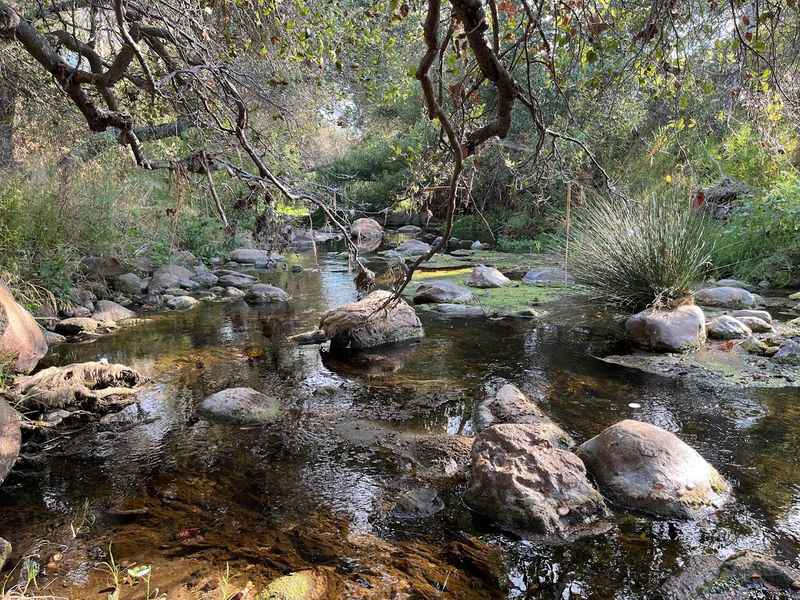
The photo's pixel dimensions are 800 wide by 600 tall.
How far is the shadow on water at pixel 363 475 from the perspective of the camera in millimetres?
2758

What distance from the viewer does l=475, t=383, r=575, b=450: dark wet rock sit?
13.3 feet

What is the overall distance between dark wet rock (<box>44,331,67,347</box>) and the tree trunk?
8.98ft

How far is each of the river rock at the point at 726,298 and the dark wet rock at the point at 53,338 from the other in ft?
27.0

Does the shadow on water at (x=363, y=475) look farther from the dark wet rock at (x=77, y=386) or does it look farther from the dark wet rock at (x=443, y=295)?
the dark wet rock at (x=443, y=295)

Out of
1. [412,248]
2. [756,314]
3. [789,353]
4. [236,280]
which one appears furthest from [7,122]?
[756,314]

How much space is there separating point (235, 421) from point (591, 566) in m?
2.80

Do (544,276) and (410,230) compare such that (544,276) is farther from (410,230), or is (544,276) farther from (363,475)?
(410,230)

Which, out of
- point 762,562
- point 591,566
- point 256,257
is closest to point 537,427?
point 591,566

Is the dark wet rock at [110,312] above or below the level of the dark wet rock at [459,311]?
below

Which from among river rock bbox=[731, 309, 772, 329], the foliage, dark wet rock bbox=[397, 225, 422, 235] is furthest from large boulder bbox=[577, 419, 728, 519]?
dark wet rock bbox=[397, 225, 422, 235]

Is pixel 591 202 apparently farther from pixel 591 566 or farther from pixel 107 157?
pixel 107 157

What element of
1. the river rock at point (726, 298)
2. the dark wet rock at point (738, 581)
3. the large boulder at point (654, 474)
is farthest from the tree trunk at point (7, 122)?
the river rock at point (726, 298)

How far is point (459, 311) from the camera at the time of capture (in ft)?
27.5

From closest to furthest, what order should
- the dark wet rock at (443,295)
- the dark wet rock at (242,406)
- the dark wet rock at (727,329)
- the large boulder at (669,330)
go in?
the dark wet rock at (242,406) → the large boulder at (669,330) → the dark wet rock at (727,329) → the dark wet rock at (443,295)
